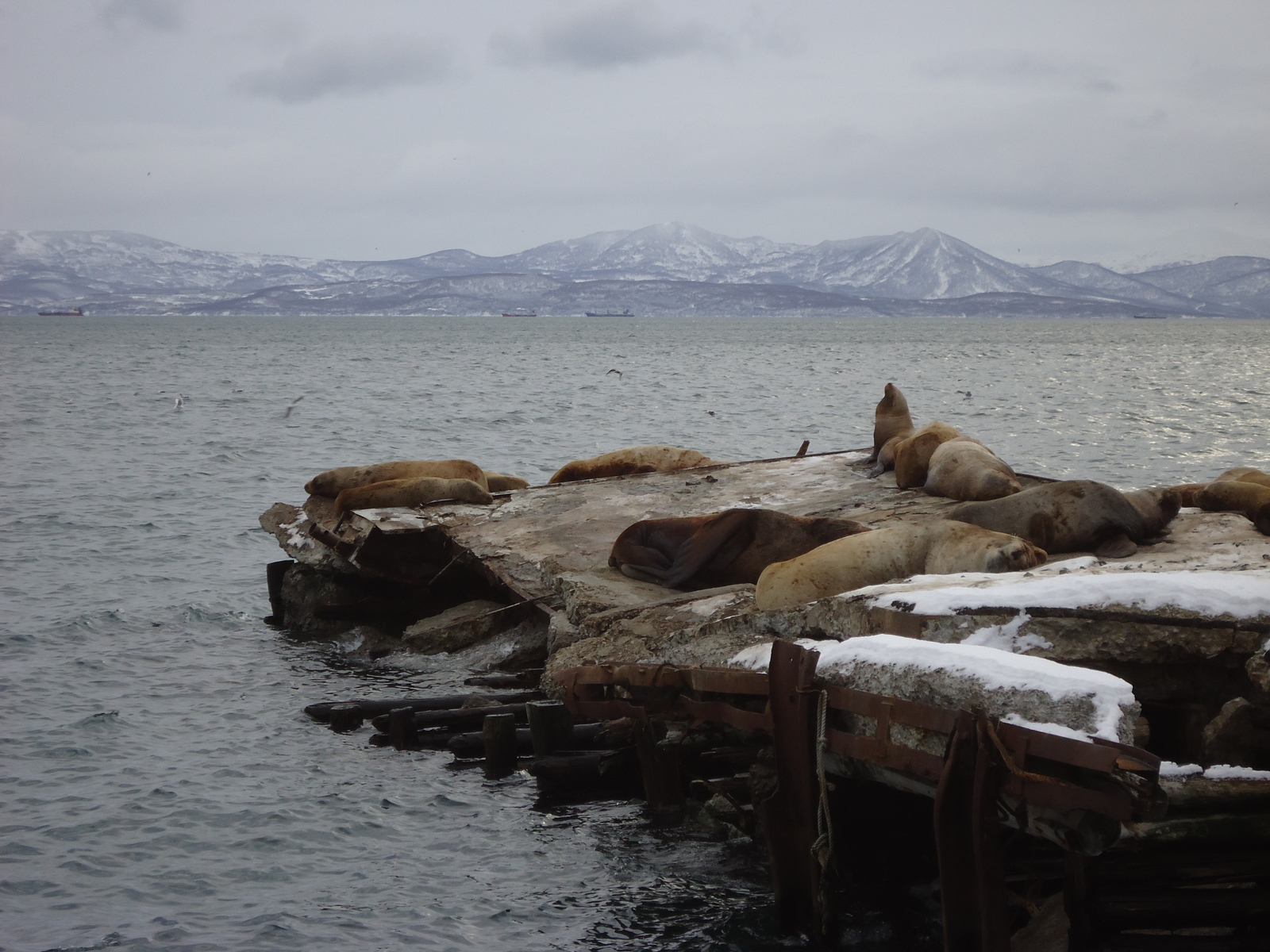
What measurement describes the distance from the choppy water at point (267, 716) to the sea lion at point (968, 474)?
5278mm

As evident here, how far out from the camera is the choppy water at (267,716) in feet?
23.3

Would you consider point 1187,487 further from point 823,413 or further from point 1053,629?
point 823,413

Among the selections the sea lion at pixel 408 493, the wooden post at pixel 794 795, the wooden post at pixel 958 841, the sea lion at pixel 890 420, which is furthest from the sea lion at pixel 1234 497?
the sea lion at pixel 408 493

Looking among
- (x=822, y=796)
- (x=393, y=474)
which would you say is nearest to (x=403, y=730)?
(x=822, y=796)

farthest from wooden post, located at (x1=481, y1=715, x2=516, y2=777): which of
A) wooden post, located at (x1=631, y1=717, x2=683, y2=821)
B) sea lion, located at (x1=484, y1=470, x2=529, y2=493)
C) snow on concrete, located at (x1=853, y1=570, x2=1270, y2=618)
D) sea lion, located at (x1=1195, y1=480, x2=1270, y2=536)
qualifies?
sea lion, located at (x1=484, y1=470, x2=529, y2=493)

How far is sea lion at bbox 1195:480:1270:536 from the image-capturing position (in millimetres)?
10023

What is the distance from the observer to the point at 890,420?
16047 mm

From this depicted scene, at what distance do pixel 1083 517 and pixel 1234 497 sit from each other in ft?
6.71

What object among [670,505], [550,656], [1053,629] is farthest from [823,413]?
[1053,629]

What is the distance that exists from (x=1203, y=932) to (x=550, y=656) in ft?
16.7

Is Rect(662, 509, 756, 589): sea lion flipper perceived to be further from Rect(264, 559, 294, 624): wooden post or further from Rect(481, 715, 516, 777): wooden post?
Rect(264, 559, 294, 624): wooden post

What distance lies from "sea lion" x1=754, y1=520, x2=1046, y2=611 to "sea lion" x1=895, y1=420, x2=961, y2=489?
15.4 feet

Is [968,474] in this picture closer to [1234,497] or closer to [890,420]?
[1234,497]

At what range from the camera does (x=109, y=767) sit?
9.63m
